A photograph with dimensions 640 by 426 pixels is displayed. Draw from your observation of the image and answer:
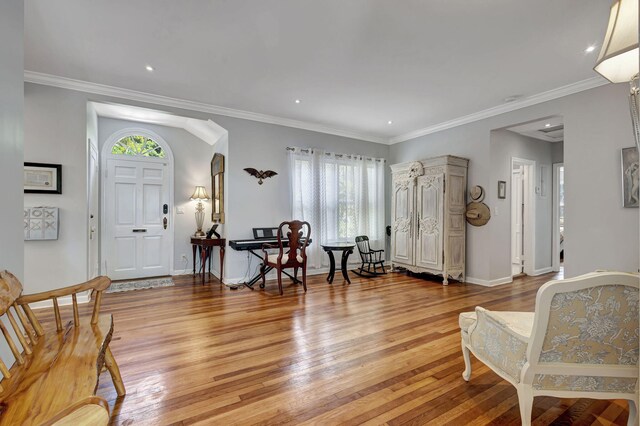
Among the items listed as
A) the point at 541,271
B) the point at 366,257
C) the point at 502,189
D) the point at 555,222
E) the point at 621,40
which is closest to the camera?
the point at 621,40

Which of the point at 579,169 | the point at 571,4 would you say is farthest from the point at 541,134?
the point at 571,4

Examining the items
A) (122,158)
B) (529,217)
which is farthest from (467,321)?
(122,158)

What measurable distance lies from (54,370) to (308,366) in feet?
4.91

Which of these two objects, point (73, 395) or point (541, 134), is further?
point (541, 134)

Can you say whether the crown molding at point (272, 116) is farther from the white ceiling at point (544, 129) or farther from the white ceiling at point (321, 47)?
the white ceiling at point (544, 129)

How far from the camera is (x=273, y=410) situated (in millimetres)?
1727

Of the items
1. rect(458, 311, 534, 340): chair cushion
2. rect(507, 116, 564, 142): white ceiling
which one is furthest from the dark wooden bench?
rect(507, 116, 564, 142): white ceiling

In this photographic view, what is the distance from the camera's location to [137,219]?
17.0ft

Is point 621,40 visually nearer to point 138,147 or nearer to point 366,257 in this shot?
point 366,257

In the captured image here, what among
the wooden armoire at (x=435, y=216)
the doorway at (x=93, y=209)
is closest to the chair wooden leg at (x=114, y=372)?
the doorway at (x=93, y=209)

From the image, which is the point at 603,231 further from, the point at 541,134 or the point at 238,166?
the point at 238,166

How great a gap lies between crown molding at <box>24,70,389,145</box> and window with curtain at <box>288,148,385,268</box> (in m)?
0.47

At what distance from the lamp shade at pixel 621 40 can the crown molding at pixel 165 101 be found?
4347 mm

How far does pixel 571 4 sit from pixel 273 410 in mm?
3582
